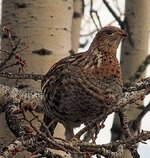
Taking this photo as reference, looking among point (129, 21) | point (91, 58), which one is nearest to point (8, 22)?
point (91, 58)

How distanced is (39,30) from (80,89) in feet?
2.93

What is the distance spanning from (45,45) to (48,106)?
0.73 meters

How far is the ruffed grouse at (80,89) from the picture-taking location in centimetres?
291

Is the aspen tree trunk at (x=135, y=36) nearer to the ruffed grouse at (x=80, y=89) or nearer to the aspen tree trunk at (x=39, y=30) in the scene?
the aspen tree trunk at (x=39, y=30)

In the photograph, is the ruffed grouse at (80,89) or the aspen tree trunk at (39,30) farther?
the aspen tree trunk at (39,30)

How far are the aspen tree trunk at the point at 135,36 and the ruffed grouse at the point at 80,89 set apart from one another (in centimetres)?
250

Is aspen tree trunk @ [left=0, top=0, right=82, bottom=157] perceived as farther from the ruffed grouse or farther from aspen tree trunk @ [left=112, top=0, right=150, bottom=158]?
aspen tree trunk @ [left=112, top=0, right=150, bottom=158]

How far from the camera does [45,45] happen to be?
3686mm

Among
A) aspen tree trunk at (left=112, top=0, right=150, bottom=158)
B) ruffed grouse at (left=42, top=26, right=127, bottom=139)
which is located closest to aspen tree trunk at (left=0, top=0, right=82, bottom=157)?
ruffed grouse at (left=42, top=26, right=127, bottom=139)

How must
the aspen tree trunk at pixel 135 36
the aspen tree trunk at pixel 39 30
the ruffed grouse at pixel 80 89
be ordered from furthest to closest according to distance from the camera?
1. the aspen tree trunk at pixel 135 36
2. the aspen tree trunk at pixel 39 30
3. the ruffed grouse at pixel 80 89

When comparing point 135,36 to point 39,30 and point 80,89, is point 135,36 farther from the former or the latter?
point 80,89

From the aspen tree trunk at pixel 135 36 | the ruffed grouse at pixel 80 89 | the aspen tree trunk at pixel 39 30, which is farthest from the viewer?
the aspen tree trunk at pixel 135 36

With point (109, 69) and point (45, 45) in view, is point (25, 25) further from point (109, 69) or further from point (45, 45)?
point (109, 69)

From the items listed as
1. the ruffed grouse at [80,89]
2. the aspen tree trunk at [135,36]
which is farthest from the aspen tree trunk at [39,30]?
the aspen tree trunk at [135,36]
